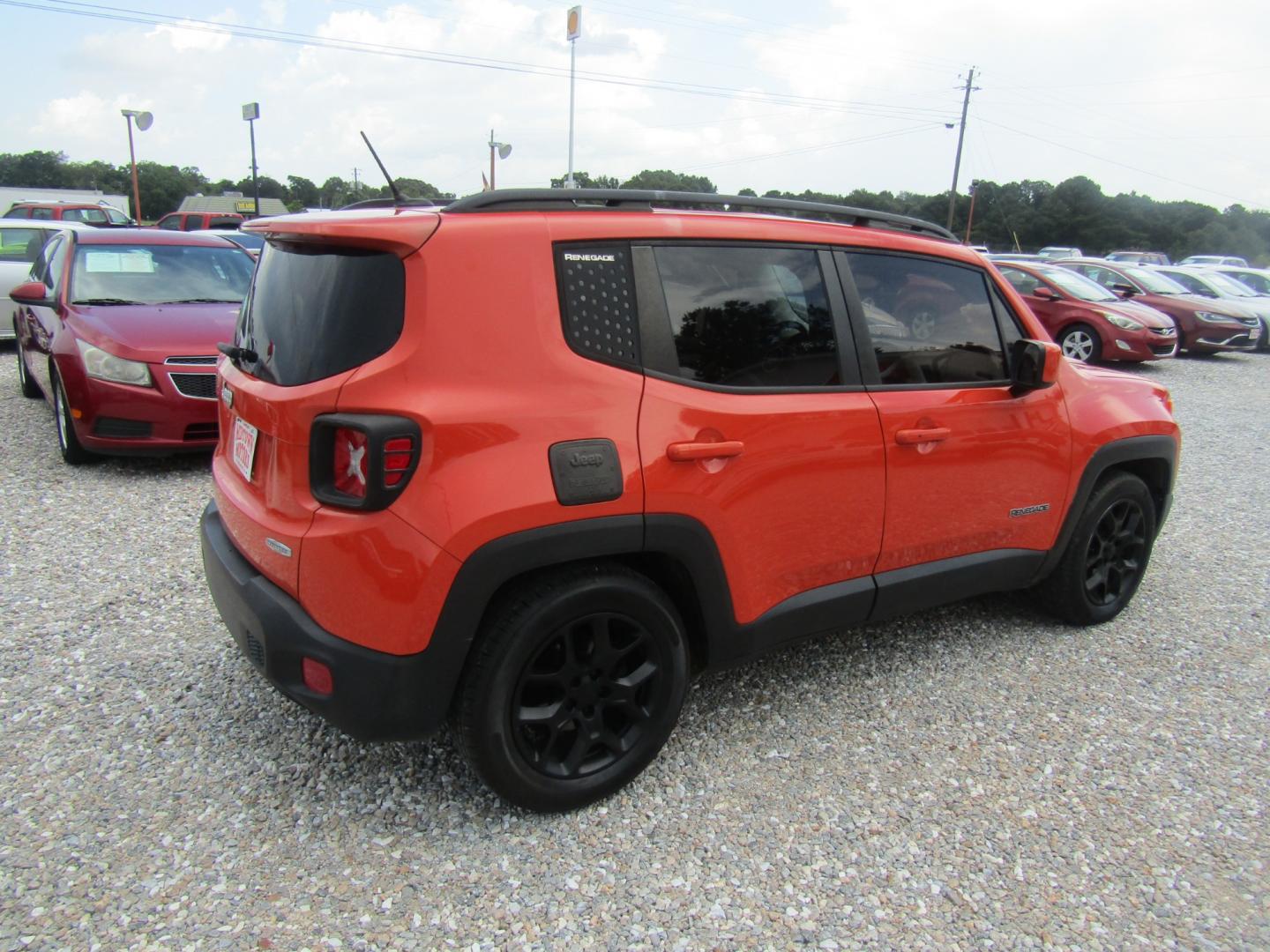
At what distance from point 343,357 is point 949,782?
7.34 ft

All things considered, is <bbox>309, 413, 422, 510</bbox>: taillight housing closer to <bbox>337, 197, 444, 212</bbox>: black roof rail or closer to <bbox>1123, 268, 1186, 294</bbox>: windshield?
<bbox>337, 197, 444, 212</bbox>: black roof rail

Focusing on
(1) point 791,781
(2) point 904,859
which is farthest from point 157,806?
(2) point 904,859

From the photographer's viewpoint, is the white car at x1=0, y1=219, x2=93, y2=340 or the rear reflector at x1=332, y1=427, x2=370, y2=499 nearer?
the rear reflector at x1=332, y1=427, x2=370, y2=499

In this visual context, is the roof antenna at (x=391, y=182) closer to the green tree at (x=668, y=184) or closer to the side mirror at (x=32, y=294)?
the green tree at (x=668, y=184)

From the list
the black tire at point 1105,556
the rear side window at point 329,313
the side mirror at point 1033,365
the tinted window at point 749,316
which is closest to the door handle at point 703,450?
the tinted window at point 749,316

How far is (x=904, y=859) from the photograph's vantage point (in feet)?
8.02

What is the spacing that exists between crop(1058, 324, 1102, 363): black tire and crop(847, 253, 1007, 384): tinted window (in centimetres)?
1052

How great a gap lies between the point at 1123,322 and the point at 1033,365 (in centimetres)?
1095

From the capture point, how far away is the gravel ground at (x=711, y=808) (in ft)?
7.20

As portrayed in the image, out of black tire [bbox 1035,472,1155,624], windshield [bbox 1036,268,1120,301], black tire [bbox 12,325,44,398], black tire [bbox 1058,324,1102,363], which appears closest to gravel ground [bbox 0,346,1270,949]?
black tire [bbox 1035,472,1155,624]

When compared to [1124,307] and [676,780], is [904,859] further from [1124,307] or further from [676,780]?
[1124,307]

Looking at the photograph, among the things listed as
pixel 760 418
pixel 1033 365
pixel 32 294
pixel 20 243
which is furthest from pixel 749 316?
pixel 20 243

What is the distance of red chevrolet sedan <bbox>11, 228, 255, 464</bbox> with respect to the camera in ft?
18.4

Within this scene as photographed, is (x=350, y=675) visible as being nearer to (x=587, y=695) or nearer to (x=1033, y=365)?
(x=587, y=695)
